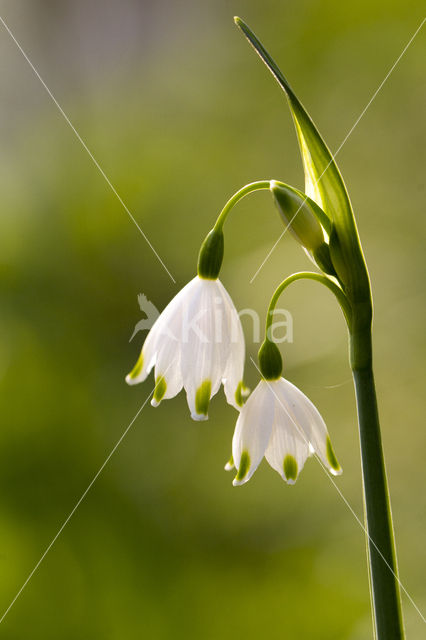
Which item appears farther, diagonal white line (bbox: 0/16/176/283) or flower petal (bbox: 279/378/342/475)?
diagonal white line (bbox: 0/16/176/283)

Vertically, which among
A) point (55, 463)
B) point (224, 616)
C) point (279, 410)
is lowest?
point (224, 616)

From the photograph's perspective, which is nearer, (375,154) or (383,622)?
(383,622)

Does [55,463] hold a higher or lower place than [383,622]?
lower

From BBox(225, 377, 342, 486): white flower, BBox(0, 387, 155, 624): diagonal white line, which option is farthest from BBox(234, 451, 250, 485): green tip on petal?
BBox(0, 387, 155, 624): diagonal white line

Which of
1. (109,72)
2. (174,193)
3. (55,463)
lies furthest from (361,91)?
Result: (55,463)

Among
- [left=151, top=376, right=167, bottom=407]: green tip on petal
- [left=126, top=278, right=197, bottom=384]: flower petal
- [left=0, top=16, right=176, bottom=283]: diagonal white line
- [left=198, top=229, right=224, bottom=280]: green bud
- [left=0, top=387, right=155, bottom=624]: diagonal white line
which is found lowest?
[left=0, top=387, right=155, bottom=624]: diagonal white line

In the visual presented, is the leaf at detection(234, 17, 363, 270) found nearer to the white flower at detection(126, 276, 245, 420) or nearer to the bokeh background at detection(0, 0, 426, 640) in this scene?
the white flower at detection(126, 276, 245, 420)

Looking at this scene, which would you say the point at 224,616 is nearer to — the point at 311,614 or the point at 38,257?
the point at 311,614

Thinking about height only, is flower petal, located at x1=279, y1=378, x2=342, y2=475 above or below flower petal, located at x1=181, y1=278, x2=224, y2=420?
below
